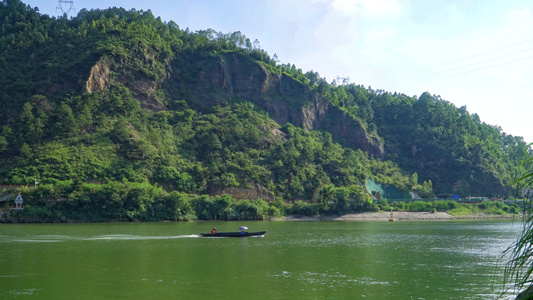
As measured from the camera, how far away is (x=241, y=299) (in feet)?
82.9

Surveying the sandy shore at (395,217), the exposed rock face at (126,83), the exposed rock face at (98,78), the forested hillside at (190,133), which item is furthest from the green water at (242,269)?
the exposed rock face at (126,83)

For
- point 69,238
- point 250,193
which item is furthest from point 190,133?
point 69,238

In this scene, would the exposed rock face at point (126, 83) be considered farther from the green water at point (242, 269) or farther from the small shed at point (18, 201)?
the green water at point (242, 269)

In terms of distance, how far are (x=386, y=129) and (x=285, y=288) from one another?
167m

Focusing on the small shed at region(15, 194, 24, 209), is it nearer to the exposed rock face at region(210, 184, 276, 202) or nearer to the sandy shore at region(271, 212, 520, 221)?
the exposed rock face at region(210, 184, 276, 202)

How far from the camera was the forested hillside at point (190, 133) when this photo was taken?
Result: 325 feet

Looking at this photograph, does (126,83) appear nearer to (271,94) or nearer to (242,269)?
(271,94)

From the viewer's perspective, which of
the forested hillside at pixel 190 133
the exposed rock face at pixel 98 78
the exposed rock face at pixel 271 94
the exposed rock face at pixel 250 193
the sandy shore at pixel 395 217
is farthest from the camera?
the exposed rock face at pixel 271 94

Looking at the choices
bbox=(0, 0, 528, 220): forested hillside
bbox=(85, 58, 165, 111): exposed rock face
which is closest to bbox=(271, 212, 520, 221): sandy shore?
bbox=(0, 0, 528, 220): forested hillside

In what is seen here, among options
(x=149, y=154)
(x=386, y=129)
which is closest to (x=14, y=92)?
(x=149, y=154)

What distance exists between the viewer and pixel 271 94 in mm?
161625

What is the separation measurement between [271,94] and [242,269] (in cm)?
12928

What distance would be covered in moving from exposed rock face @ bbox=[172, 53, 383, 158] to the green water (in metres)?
103

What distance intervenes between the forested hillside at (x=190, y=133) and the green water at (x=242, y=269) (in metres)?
44.4
